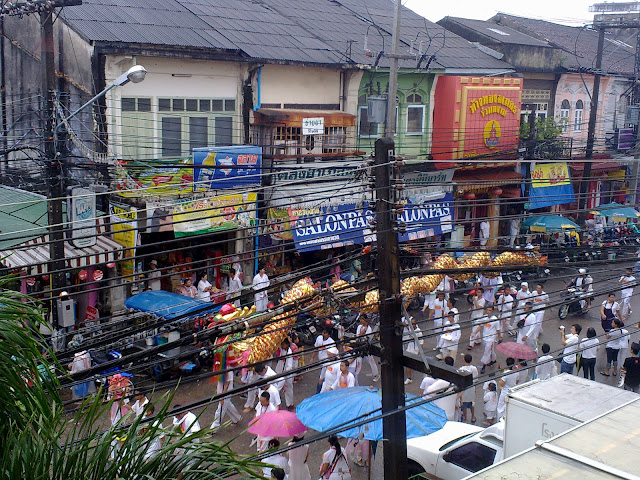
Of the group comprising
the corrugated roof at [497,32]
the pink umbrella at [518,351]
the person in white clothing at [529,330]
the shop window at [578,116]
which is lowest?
the person in white clothing at [529,330]

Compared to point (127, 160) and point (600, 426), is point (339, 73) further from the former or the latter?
point (600, 426)

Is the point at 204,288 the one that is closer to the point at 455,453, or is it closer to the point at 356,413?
the point at 356,413

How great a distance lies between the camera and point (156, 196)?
1727 centimetres

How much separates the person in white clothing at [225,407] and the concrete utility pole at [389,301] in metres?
4.52

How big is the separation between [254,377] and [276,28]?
12950 millimetres

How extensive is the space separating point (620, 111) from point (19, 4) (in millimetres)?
28927

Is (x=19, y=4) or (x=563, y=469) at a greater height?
(x=19, y=4)

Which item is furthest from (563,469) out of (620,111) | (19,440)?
(620,111)

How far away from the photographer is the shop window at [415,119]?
24.4m

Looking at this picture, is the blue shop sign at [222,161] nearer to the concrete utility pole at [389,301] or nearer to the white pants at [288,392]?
the white pants at [288,392]

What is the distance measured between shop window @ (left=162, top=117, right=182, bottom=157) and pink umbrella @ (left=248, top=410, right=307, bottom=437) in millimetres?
10213

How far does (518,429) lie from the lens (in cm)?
945

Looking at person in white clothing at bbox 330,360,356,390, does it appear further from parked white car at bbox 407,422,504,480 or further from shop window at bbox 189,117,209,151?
shop window at bbox 189,117,209,151

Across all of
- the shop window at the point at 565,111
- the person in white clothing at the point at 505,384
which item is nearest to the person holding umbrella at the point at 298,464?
the person in white clothing at the point at 505,384
